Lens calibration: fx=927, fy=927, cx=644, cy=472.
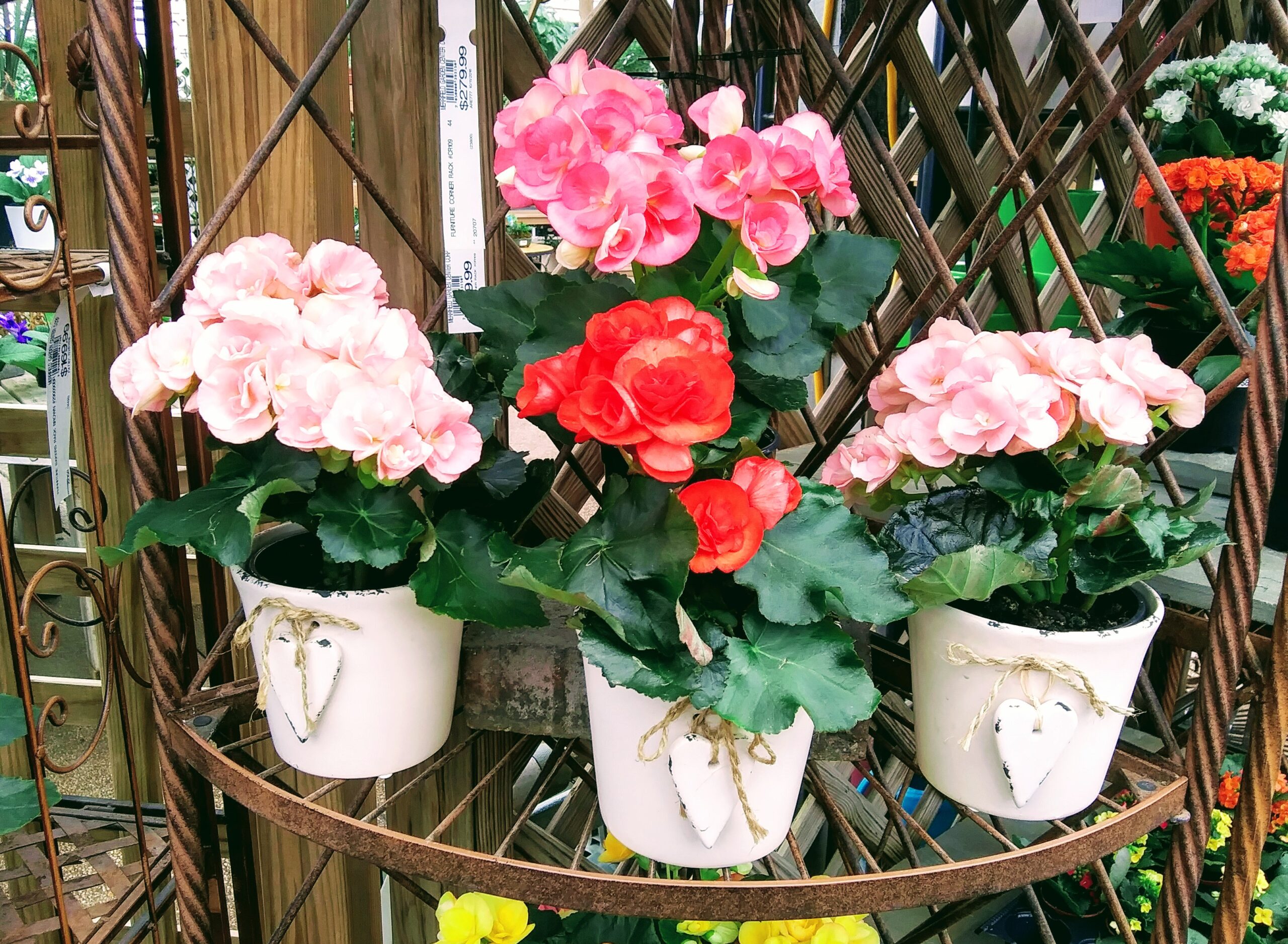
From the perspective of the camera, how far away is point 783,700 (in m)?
0.47

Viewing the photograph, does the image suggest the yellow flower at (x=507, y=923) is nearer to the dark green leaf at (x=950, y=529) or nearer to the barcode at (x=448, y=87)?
the dark green leaf at (x=950, y=529)

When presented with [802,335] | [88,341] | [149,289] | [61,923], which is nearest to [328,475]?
[149,289]

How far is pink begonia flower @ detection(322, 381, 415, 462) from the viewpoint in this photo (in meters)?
0.50

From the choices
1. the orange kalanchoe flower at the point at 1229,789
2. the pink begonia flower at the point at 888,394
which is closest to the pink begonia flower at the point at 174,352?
the pink begonia flower at the point at 888,394

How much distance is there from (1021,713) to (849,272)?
0.92ft

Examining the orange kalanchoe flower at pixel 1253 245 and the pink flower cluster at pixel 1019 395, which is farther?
the orange kalanchoe flower at pixel 1253 245

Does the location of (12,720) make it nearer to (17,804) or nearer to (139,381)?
(17,804)

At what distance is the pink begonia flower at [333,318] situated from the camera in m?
0.53

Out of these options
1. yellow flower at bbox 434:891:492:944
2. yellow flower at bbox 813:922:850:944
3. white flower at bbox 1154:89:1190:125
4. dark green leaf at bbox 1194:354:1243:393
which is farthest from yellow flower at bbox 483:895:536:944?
white flower at bbox 1154:89:1190:125

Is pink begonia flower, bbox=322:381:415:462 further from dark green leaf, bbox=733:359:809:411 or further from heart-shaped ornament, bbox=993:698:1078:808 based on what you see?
heart-shaped ornament, bbox=993:698:1078:808

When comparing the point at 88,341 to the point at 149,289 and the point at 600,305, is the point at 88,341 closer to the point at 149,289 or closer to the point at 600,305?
the point at 149,289

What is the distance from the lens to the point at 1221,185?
1032 millimetres

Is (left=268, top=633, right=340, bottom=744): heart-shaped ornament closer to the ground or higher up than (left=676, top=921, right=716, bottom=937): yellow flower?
higher up

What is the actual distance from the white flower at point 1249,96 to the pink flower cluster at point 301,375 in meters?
1.12
